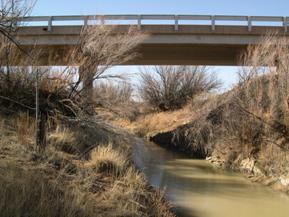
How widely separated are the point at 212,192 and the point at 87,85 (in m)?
6.35

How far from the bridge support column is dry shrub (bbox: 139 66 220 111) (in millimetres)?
36808

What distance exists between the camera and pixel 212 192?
64.7 feet

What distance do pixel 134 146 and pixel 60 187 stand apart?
897 centimetres

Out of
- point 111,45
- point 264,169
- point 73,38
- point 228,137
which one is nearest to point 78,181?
point 111,45

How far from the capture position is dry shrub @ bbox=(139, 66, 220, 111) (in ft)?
179

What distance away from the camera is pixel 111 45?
59.9ft

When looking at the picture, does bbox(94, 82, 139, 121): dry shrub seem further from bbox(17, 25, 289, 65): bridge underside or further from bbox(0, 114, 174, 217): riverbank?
bbox(17, 25, 289, 65): bridge underside

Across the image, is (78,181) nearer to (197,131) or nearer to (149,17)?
(197,131)

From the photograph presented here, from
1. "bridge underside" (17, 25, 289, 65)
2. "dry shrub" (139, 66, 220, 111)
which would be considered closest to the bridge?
"bridge underside" (17, 25, 289, 65)

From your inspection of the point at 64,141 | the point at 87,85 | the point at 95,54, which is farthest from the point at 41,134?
the point at 95,54

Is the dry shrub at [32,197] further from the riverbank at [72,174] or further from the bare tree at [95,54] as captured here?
the bare tree at [95,54]

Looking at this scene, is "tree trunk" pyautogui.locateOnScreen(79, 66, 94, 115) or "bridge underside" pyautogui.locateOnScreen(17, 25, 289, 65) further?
"bridge underside" pyautogui.locateOnScreen(17, 25, 289, 65)

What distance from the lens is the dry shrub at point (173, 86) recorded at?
54513 mm

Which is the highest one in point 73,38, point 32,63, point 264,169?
point 73,38
